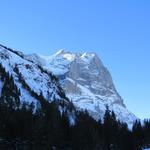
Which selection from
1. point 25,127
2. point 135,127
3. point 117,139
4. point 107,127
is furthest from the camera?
point 135,127

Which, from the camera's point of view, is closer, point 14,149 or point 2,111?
point 14,149

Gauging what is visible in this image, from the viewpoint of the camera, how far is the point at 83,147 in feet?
470

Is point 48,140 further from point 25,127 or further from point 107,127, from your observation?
point 107,127

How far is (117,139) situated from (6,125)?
1564 inches

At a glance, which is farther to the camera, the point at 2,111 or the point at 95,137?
the point at 2,111

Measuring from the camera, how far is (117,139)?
156625 mm

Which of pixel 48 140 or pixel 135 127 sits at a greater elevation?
pixel 135 127

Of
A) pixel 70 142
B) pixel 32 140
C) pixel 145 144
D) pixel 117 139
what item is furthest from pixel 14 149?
pixel 145 144

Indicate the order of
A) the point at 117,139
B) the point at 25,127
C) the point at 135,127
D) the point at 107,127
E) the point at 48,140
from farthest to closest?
the point at 135,127, the point at 107,127, the point at 117,139, the point at 25,127, the point at 48,140

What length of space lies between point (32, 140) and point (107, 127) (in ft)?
121

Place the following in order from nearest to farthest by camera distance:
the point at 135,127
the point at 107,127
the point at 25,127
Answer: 1. the point at 25,127
2. the point at 107,127
3. the point at 135,127

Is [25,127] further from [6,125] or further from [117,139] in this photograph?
[117,139]

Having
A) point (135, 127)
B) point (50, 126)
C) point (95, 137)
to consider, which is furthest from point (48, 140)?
point (135, 127)

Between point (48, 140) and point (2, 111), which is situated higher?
point (2, 111)
